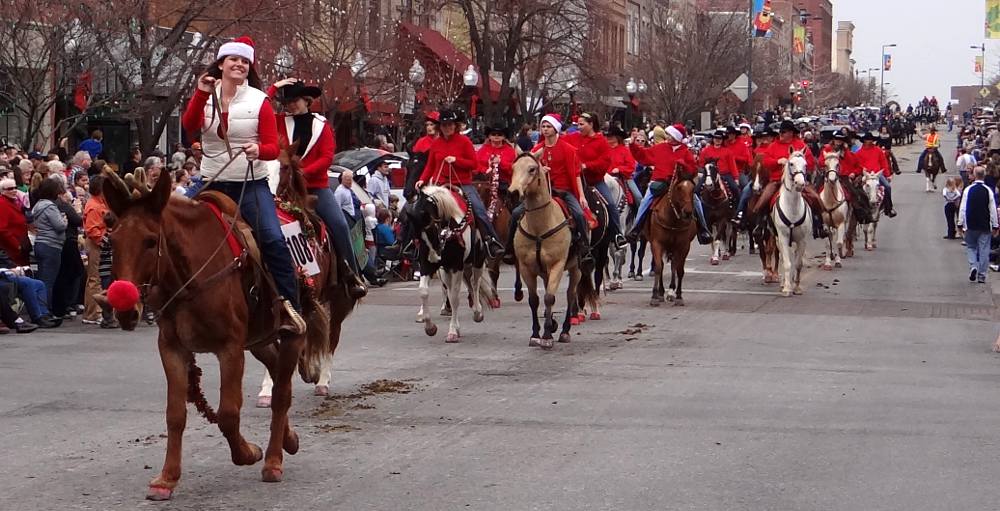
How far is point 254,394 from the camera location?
12875mm

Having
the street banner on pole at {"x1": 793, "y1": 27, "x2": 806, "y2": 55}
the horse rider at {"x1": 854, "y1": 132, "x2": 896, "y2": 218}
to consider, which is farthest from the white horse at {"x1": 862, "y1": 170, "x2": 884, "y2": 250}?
the street banner on pole at {"x1": 793, "y1": 27, "x2": 806, "y2": 55}

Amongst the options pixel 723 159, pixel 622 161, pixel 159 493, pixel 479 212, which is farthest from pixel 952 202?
pixel 159 493

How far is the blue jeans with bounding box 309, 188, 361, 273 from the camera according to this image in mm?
11711

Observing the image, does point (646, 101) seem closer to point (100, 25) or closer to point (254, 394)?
point (100, 25)

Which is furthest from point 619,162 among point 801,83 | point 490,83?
point 801,83

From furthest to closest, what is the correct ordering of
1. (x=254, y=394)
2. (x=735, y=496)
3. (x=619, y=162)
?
1. (x=619, y=162)
2. (x=254, y=394)
3. (x=735, y=496)

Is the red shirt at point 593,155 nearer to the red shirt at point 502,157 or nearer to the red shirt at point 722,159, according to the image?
the red shirt at point 502,157

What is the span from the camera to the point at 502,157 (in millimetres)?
18922

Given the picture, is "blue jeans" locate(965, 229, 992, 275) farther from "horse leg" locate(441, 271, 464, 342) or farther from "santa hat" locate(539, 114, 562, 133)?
"horse leg" locate(441, 271, 464, 342)

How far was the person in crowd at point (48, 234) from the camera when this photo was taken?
18406 mm

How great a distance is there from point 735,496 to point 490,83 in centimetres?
3939

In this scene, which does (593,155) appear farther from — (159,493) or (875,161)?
(875,161)

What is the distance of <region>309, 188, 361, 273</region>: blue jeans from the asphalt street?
1204mm

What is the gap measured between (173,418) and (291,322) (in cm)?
116
